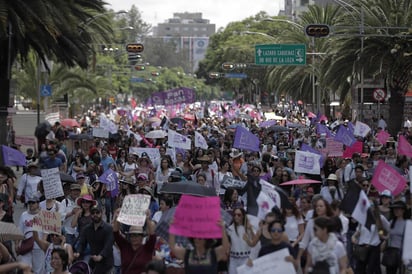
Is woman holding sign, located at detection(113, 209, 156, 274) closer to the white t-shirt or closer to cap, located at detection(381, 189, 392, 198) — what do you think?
the white t-shirt

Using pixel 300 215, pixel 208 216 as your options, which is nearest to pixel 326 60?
pixel 300 215

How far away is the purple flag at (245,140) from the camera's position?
2239cm

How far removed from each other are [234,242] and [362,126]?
1840 cm

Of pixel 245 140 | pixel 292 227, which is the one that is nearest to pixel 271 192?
pixel 292 227

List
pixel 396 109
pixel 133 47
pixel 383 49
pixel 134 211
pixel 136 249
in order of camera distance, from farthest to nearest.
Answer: pixel 133 47, pixel 396 109, pixel 383 49, pixel 134 211, pixel 136 249

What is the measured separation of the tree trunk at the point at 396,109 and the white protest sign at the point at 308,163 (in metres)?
23.7

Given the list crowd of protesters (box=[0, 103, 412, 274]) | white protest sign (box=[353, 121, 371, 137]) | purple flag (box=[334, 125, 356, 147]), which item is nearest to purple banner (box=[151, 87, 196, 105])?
white protest sign (box=[353, 121, 371, 137])

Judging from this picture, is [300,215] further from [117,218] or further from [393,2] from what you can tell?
[393,2]

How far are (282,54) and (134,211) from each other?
41821 mm

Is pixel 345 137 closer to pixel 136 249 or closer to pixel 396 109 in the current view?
pixel 136 249

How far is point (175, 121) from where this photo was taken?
4234cm

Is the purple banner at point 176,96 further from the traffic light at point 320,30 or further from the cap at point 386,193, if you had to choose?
the cap at point 386,193

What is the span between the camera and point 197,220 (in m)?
9.37

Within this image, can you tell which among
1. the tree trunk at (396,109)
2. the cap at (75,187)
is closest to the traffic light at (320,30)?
the tree trunk at (396,109)
